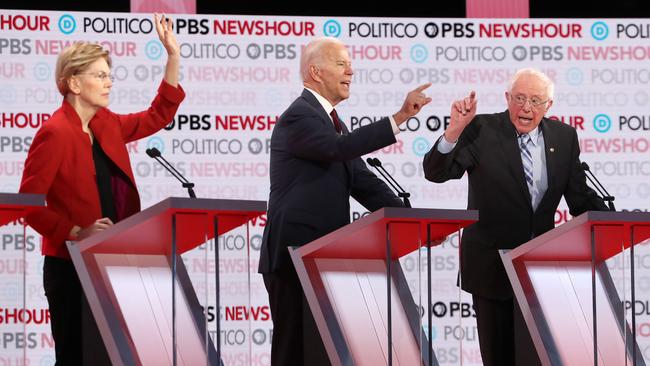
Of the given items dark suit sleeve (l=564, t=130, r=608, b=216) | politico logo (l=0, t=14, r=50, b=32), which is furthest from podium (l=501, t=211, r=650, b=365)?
politico logo (l=0, t=14, r=50, b=32)

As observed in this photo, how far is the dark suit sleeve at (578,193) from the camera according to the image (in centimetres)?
469

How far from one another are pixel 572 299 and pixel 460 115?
795 mm

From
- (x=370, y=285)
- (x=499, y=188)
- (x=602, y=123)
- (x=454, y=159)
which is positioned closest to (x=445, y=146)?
(x=454, y=159)

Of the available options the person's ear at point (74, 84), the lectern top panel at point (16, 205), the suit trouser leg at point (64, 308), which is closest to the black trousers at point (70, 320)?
the suit trouser leg at point (64, 308)

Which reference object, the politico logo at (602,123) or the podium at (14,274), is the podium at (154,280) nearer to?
the podium at (14,274)

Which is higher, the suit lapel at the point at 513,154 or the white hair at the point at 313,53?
the white hair at the point at 313,53

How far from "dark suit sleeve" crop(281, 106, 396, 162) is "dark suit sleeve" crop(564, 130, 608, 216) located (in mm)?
928

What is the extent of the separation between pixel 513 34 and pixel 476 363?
1.80 m

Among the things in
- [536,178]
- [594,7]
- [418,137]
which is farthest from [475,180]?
[594,7]

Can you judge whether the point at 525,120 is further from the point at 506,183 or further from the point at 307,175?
the point at 307,175

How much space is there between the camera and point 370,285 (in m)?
4.15

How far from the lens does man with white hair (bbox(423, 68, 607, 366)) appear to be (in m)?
4.45

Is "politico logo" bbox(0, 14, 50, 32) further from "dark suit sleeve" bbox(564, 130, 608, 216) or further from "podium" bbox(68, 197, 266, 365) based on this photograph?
"dark suit sleeve" bbox(564, 130, 608, 216)

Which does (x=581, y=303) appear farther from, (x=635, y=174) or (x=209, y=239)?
(x=635, y=174)
